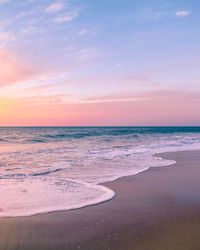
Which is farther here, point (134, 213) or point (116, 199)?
point (116, 199)

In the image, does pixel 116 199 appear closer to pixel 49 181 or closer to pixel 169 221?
pixel 169 221

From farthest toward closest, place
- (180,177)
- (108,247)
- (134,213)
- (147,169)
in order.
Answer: (147,169) → (180,177) → (134,213) → (108,247)

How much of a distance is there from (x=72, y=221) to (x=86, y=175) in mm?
4571

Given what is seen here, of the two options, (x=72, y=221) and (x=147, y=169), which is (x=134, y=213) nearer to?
(x=72, y=221)

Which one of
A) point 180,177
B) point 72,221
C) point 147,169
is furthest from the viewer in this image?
point 147,169

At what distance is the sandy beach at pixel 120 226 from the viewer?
4207mm

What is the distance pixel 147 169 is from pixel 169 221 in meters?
6.06

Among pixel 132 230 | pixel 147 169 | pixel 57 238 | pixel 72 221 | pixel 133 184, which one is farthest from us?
pixel 147 169

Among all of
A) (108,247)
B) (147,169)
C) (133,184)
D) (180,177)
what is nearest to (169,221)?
(108,247)

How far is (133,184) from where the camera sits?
8414 millimetres

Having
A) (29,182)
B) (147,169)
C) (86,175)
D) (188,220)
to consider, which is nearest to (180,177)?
(147,169)

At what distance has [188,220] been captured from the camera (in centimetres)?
525

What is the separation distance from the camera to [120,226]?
493 cm

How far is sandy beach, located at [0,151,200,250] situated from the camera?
4.21 metres
